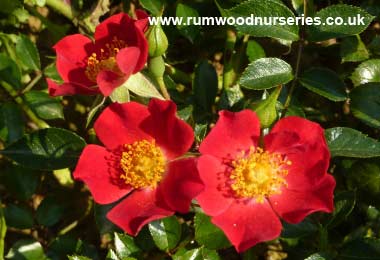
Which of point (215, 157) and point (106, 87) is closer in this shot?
point (106, 87)

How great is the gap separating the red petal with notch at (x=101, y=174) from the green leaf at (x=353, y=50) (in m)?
0.81

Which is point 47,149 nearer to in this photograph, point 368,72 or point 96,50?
point 96,50

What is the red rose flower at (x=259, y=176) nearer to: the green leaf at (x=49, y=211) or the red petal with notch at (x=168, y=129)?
the red petal with notch at (x=168, y=129)

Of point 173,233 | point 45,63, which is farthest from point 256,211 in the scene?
point 45,63

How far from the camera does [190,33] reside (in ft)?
6.17

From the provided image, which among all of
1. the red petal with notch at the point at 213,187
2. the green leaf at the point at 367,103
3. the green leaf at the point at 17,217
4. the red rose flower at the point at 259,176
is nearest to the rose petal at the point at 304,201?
the red rose flower at the point at 259,176

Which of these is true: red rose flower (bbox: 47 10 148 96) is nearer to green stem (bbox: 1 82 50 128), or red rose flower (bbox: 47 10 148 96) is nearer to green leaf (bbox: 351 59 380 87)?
green stem (bbox: 1 82 50 128)

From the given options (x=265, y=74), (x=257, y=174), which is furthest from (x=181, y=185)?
(x=265, y=74)

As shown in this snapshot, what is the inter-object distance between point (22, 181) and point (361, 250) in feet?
3.48

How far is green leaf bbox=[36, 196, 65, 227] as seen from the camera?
1919 millimetres

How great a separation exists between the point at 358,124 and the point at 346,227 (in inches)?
13.8

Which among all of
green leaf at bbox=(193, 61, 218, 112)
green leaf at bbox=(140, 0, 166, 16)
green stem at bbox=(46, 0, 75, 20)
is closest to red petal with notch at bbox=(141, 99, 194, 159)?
green leaf at bbox=(193, 61, 218, 112)

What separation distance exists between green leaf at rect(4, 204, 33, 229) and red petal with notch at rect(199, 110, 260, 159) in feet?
2.36

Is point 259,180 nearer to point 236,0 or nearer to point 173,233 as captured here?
point 173,233
